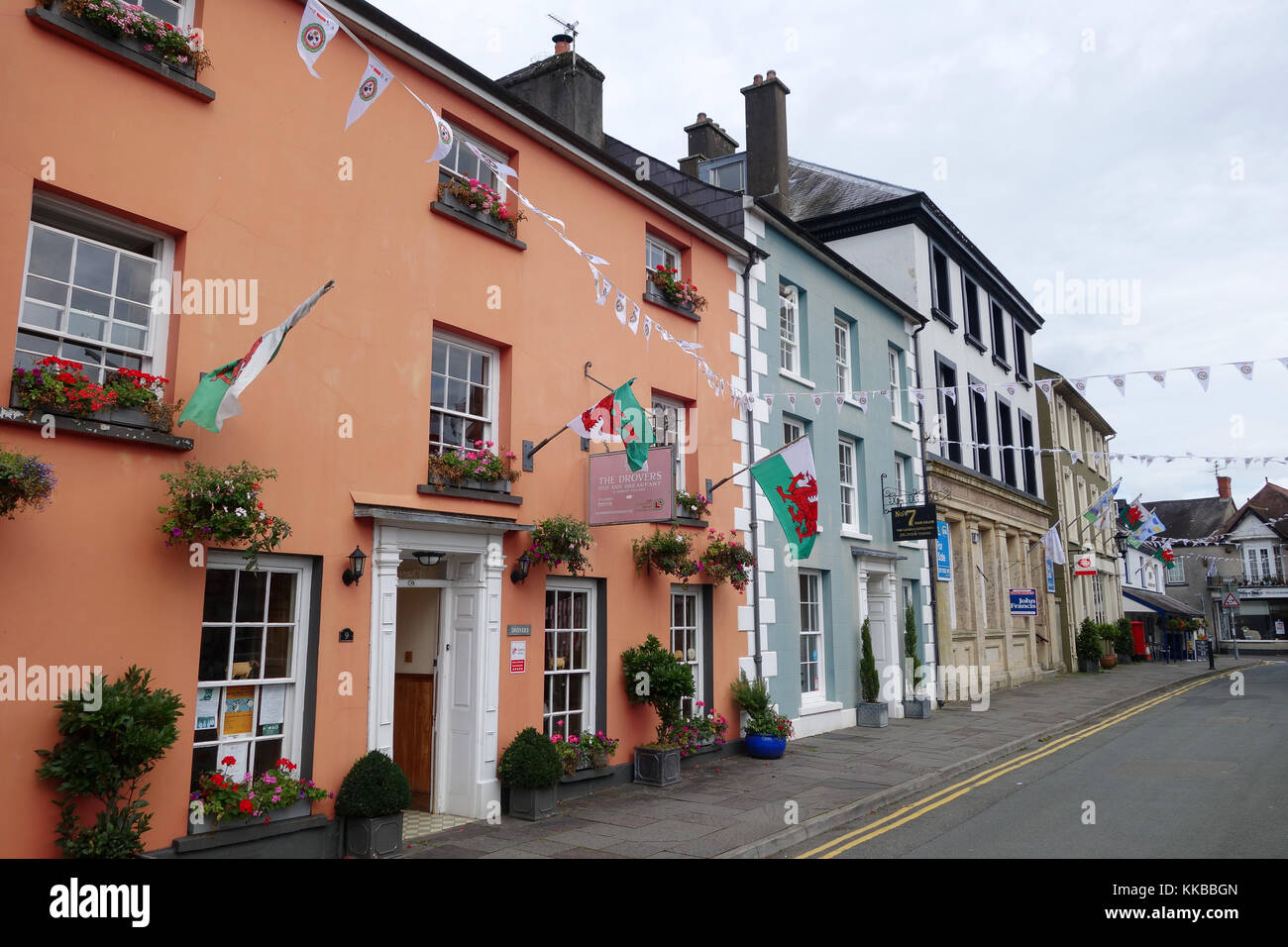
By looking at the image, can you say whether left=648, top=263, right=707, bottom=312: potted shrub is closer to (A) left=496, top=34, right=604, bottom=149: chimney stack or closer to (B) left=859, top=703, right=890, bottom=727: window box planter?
(A) left=496, top=34, right=604, bottom=149: chimney stack

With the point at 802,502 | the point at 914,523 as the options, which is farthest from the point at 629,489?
the point at 914,523

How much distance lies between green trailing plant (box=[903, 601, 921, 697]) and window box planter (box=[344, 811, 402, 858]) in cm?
1343

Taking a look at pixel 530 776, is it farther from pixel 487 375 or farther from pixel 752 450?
pixel 752 450

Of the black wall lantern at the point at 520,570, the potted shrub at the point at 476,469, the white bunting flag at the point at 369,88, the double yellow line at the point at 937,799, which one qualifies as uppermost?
the white bunting flag at the point at 369,88

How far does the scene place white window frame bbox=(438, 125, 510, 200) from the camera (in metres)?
10.6

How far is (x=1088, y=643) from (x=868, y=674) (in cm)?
2023

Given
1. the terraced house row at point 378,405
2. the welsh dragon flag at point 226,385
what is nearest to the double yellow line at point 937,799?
the terraced house row at point 378,405

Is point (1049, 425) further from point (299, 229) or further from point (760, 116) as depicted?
A: point (299, 229)

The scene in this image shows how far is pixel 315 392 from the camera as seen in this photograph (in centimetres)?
864

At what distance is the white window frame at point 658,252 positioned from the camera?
13.9 metres

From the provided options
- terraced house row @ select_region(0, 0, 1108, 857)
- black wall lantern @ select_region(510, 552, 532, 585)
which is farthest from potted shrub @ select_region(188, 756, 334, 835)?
black wall lantern @ select_region(510, 552, 532, 585)

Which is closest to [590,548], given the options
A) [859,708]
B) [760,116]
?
[859,708]

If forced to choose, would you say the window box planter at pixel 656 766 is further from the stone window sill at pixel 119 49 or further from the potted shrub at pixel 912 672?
the stone window sill at pixel 119 49

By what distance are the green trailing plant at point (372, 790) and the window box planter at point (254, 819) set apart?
0.33 m
